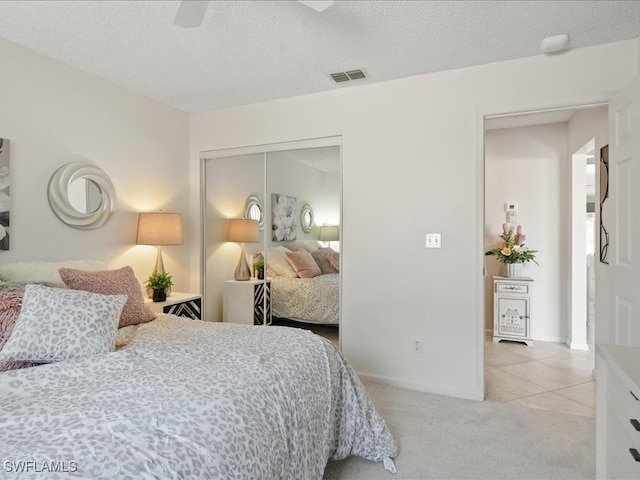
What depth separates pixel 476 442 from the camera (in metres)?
2.17

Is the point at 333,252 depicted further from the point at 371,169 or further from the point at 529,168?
the point at 529,168

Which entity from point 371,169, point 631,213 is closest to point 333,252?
point 371,169

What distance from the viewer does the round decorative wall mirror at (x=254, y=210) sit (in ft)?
11.7

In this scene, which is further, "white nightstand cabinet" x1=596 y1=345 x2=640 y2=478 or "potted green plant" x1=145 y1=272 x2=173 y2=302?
"potted green plant" x1=145 y1=272 x2=173 y2=302

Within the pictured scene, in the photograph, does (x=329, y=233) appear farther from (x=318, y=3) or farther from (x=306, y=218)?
(x=318, y=3)

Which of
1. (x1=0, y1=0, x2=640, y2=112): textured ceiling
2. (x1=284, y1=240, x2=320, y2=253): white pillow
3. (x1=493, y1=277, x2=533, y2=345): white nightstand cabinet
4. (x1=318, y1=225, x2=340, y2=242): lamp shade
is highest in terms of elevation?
(x1=0, y1=0, x2=640, y2=112): textured ceiling

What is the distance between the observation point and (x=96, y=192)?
115 inches

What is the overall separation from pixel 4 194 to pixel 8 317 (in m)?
1.12

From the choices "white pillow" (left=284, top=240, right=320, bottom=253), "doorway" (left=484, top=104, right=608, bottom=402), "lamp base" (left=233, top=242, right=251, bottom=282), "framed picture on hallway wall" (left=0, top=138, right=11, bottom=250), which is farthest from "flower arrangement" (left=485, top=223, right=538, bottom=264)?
"framed picture on hallway wall" (left=0, top=138, right=11, bottom=250)

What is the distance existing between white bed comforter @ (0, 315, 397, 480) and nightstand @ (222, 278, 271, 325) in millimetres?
1551

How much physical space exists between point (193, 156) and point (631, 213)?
Answer: 3551 millimetres

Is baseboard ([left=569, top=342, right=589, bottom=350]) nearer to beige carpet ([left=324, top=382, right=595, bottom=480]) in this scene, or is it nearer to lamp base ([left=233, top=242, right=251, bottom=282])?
beige carpet ([left=324, top=382, right=595, bottom=480])

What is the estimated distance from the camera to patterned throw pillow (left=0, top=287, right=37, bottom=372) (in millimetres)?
1501

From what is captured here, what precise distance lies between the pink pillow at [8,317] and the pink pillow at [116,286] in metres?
0.45
